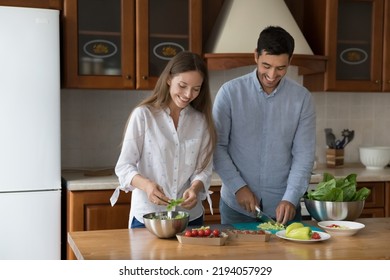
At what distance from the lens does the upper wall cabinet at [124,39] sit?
3.25 meters

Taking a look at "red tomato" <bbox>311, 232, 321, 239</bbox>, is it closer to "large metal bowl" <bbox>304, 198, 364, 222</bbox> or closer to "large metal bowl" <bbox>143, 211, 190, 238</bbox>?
"large metal bowl" <bbox>304, 198, 364, 222</bbox>

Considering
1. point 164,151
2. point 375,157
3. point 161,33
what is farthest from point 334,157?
point 164,151

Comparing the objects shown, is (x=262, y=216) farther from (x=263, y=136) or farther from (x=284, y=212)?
(x=263, y=136)

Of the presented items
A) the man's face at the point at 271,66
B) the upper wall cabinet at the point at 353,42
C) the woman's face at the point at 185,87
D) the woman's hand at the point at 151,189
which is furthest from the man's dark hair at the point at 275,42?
the upper wall cabinet at the point at 353,42

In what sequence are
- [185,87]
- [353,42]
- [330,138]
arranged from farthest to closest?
1. [330,138]
2. [353,42]
3. [185,87]

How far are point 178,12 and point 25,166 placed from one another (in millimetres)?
1232

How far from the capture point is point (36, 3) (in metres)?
3.06

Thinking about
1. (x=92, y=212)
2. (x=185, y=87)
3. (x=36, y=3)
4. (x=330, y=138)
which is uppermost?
(x=36, y=3)

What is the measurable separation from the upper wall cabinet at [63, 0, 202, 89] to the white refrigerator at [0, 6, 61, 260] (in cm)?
21

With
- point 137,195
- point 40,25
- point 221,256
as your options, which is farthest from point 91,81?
point 221,256

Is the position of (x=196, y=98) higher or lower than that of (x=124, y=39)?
lower

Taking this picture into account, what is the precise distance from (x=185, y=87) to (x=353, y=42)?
203 cm

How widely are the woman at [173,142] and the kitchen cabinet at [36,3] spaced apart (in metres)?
1.26

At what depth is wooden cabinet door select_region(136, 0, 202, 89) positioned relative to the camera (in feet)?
11.0
